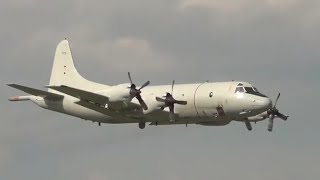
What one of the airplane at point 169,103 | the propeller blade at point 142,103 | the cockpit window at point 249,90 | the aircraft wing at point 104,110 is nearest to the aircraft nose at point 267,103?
the airplane at point 169,103

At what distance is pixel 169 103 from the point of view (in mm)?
84875

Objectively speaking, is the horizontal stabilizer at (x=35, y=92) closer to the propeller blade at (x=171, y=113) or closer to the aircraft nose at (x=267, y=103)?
the propeller blade at (x=171, y=113)

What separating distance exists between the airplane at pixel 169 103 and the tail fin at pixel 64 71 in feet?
14.4

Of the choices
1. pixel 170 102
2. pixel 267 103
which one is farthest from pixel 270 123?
pixel 170 102

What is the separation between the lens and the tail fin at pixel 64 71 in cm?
9600

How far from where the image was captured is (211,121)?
8819cm


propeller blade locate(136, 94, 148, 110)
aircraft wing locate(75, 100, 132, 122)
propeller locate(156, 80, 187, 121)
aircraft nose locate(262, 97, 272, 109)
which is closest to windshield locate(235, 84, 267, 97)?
aircraft nose locate(262, 97, 272, 109)

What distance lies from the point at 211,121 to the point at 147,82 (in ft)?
23.1

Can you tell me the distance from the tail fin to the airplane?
440cm

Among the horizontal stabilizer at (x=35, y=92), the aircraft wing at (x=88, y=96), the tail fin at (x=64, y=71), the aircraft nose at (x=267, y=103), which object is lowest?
the aircraft nose at (x=267, y=103)

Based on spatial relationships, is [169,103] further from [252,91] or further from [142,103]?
[252,91]

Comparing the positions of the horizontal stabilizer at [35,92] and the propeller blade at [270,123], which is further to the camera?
the propeller blade at [270,123]

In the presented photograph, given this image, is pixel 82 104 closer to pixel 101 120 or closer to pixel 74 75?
pixel 101 120

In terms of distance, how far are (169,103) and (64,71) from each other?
625 inches
